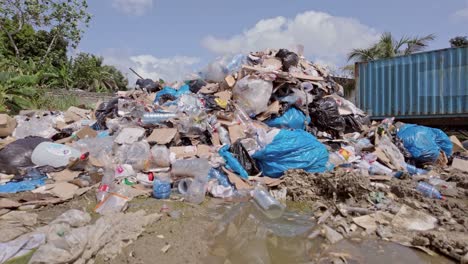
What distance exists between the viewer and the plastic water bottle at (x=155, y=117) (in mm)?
4828

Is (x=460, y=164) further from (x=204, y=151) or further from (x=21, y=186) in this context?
(x=21, y=186)

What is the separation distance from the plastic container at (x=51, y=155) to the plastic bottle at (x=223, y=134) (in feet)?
5.95

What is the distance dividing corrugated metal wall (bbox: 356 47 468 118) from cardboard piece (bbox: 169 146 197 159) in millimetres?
4817

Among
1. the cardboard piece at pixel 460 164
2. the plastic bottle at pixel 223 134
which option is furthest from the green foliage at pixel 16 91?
the cardboard piece at pixel 460 164

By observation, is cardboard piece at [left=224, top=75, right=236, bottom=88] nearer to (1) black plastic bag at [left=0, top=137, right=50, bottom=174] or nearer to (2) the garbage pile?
(2) the garbage pile

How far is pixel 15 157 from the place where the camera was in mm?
3775

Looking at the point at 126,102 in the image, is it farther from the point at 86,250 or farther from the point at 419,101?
the point at 419,101

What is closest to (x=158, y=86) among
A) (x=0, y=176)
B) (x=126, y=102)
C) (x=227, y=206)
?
(x=126, y=102)

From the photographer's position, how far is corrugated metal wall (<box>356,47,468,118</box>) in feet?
20.1

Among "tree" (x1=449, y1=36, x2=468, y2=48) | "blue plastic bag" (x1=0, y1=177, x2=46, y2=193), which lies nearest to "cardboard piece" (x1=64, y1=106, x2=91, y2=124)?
"blue plastic bag" (x1=0, y1=177, x2=46, y2=193)

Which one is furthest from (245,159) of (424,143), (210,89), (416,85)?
(416,85)

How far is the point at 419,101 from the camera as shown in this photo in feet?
21.7

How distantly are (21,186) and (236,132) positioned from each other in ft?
8.50

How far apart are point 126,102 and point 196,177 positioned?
247 cm
